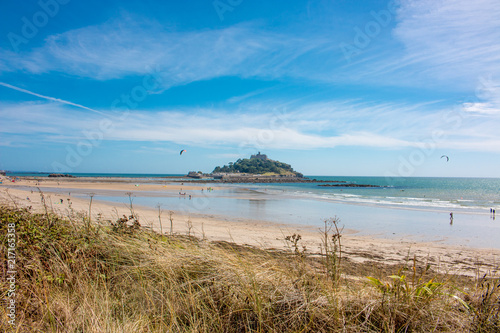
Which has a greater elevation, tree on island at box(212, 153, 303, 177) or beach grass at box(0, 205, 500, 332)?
tree on island at box(212, 153, 303, 177)

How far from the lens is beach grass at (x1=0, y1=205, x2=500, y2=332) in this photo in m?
2.55

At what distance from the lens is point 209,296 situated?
9.64 feet

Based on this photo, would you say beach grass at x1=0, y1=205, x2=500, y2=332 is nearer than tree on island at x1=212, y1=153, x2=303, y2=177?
Yes

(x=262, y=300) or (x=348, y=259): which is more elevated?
(x=262, y=300)

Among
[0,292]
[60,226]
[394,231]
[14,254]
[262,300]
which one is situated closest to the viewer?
[262,300]

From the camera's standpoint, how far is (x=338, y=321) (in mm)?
2520

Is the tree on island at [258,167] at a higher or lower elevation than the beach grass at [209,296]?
higher

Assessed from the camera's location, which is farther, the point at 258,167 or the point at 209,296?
the point at 258,167

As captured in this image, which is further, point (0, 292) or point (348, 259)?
point (348, 259)

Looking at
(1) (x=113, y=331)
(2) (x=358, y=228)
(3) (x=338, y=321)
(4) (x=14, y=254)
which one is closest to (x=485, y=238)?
(2) (x=358, y=228)

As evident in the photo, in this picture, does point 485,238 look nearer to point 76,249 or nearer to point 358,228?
point 358,228

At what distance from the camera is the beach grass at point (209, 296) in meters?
2.55

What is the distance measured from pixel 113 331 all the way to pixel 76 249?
5.96 feet

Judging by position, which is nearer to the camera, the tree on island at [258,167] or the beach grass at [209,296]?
the beach grass at [209,296]
